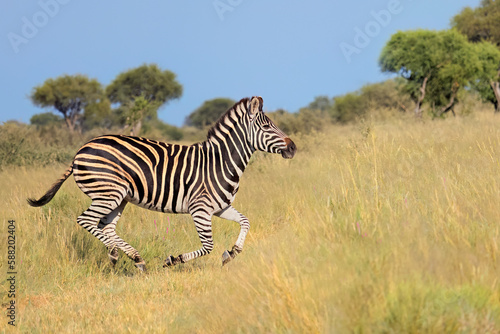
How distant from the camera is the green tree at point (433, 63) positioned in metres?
29.9

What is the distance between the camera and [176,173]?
6344 millimetres

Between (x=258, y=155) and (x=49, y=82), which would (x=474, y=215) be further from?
(x=49, y=82)

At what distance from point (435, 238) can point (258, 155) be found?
10.7 metres

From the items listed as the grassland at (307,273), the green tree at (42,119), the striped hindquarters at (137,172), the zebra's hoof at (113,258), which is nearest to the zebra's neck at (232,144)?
the striped hindquarters at (137,172)

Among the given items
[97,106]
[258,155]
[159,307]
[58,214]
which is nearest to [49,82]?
[97,106]

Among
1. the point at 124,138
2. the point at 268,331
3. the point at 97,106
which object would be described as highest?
the point at 97,106

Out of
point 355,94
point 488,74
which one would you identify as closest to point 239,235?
point 488,74

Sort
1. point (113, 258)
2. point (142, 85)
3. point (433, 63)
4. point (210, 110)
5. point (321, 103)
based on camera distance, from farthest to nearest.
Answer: point (321, 103)
point (210, 110)
point (142, 85)
point (433, 63)
point (113, 258)

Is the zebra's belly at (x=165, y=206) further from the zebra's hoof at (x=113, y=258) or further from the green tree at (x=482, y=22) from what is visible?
the green tree at (x=482, y=22)

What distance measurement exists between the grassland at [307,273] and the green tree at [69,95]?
37764 millimetres

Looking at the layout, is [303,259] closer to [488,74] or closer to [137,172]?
[137,172]

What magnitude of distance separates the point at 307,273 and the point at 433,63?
94.0 ft

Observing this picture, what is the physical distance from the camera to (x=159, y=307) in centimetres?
513

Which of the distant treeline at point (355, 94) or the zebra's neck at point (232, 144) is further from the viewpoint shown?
the distant treeline at point (355, 94)
